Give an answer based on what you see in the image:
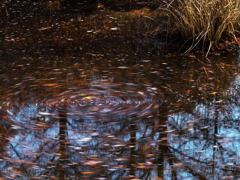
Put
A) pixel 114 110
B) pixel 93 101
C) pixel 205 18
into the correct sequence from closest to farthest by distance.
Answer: pixel 114 110
pixel 93 101
pixel 205 18

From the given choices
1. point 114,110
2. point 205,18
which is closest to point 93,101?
point 114,110

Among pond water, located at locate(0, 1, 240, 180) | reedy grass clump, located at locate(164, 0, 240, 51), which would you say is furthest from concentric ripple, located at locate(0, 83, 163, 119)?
reedy grass clump, located at locate(164, 0, 240, 51)

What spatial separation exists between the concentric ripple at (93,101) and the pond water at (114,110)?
0.01m

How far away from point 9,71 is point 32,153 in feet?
9.66

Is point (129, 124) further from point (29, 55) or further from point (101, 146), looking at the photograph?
point (29, 55)

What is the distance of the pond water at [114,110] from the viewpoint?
4211 millimetres

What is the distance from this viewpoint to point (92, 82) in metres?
6.50

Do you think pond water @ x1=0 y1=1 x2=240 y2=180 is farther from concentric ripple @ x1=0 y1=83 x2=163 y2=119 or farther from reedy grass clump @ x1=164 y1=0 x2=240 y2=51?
reedy grass clump @ x1=164 y1=0 x2=240 y2=51

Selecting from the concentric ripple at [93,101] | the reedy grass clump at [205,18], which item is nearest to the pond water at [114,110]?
the concentric ripple at [93,101]

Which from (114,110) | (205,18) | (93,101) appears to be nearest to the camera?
(114,110)

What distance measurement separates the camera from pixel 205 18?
7.96 m

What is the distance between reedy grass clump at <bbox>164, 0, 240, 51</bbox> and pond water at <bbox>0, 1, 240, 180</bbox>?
0.47 metres

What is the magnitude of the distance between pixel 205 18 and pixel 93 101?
3.26 meters

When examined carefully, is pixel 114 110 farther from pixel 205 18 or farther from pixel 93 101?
pixel 205 18
